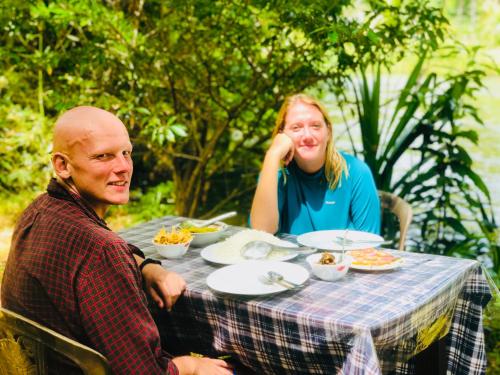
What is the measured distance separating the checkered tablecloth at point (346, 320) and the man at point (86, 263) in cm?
17

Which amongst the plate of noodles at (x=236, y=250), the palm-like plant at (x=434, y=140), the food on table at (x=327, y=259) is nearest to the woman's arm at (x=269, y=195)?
the plate of noodles at (x=236, y=250)

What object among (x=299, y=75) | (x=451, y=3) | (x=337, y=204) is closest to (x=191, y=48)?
(x=299, y=75)

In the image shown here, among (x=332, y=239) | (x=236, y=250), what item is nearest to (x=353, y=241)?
(x=332, y=239)

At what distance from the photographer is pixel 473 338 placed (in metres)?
1.85

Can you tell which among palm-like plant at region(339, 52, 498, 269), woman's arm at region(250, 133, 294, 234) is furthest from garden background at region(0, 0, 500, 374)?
woman's arm at region(250, 133, 294, 234)

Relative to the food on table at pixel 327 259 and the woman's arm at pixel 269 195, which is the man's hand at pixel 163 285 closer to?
the food on table at pixel 327 259

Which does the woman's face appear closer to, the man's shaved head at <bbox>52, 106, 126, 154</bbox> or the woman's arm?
the woman's arm

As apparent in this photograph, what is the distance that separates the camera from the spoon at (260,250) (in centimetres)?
188

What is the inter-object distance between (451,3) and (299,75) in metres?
5.76

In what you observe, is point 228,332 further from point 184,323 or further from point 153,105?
point 153,105

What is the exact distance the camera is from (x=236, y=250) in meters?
1.92

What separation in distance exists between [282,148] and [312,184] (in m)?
0.24

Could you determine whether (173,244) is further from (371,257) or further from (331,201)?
(331,201)

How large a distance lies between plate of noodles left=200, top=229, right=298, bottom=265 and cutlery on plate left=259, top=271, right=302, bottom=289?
23cm
